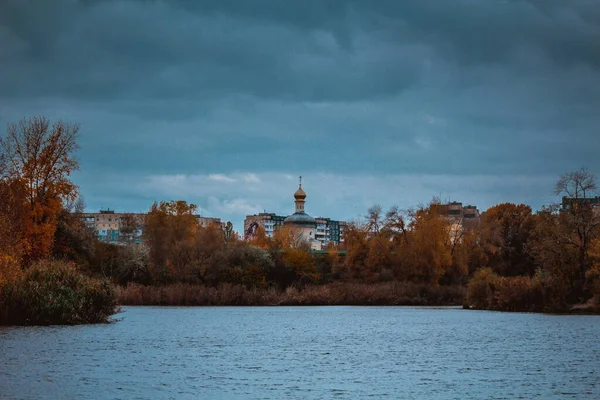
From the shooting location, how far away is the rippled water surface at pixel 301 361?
83.3 ft

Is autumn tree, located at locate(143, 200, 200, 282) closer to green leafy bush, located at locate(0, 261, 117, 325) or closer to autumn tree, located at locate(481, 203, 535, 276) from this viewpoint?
autumn tree, located at locate(481, 203, 535, 276)

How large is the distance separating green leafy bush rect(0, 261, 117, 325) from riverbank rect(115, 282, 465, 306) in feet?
115

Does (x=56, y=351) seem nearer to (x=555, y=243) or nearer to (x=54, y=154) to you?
(x=54, y=154)

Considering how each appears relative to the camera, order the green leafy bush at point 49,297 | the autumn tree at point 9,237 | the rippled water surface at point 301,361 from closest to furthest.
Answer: the rippled water surface at point 301,361 < the autumn tree at point 9,237 < the green leafy bush at point 49,297

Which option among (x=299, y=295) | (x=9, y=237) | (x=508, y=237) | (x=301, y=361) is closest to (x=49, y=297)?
(x=9, y=237)

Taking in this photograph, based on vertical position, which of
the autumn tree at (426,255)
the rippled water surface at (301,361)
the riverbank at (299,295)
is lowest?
the rippled water surface at (301,361)

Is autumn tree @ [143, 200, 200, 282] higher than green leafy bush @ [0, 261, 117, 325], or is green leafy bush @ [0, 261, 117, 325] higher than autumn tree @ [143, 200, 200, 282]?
autumn tree @ [143, 200, 200, 282]

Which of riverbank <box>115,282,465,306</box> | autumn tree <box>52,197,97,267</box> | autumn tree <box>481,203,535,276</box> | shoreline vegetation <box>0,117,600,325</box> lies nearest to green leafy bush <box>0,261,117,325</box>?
shoreline vegetation <box>0,117,600,325</box>

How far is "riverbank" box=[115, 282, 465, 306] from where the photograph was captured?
283ft

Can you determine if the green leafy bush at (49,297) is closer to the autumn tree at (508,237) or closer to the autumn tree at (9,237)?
the autumn tree at (9,237)

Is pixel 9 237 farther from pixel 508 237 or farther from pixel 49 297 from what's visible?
pixel 508 237

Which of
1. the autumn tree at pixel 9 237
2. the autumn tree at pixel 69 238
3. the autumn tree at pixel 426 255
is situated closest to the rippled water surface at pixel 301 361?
the autumn tree at pixel 9 237

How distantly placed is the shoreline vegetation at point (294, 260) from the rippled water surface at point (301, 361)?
6.59 metres

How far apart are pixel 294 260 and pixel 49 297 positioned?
184 feet
